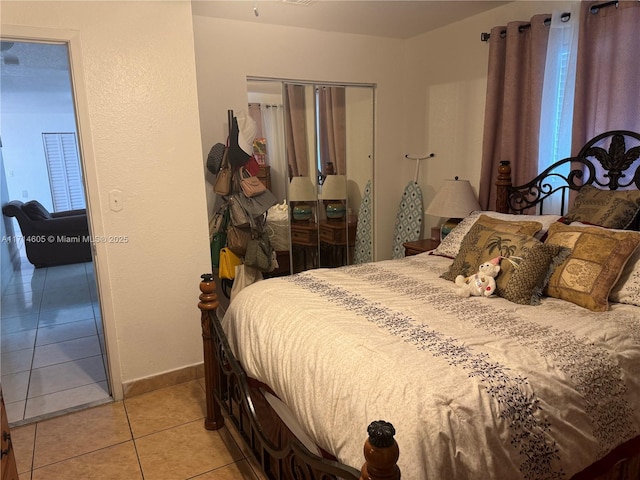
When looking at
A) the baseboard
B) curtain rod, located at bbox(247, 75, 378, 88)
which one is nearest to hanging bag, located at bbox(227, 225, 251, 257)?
the baseboard

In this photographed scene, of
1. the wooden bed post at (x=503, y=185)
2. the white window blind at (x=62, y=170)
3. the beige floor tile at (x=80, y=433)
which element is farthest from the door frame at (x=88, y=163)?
the white window blind at (x=62, y=170)

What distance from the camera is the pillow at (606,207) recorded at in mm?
2273

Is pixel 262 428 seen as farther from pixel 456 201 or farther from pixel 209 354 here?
pixel 456 201

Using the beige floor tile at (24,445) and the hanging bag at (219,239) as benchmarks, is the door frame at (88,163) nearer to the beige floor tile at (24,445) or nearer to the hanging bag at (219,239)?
the beige floor tile at (24,445)

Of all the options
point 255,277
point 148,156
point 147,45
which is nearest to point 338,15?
point 147,45

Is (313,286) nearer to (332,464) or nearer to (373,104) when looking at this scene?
(332,464)

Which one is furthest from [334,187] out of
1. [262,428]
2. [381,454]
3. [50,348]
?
[381,454]

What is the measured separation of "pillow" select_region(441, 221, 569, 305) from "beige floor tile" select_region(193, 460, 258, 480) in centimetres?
134

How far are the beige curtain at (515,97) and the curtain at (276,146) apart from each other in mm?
1502

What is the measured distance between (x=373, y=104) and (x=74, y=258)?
4.71 meters

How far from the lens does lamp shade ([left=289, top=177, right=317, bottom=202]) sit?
3662 mm

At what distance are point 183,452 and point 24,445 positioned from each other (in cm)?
83

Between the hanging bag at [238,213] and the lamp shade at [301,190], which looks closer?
the hanging bag at [238,213]

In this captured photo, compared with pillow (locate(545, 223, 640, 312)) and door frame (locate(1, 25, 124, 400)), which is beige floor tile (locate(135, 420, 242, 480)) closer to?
door frame (locate(1, 25, 124, 400))
